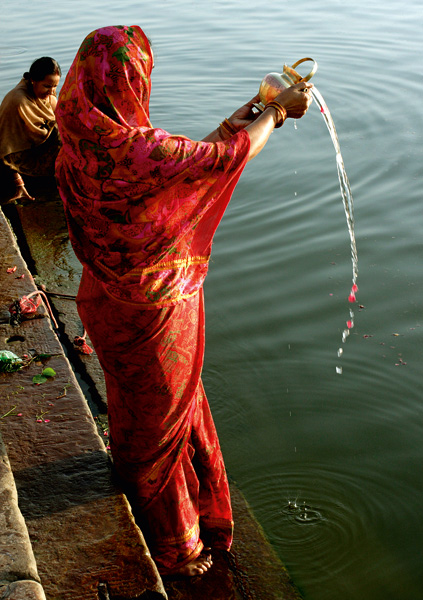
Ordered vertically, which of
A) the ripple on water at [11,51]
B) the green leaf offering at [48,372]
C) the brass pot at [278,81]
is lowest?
the green leaf offering at [48,372]

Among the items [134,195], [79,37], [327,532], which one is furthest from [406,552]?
[79,37]

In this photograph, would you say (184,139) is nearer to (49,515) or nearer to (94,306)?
(94,306)

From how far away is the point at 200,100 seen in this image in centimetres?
920

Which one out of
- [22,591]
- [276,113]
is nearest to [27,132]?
[276,113]

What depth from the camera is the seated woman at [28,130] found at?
6027 millimetres

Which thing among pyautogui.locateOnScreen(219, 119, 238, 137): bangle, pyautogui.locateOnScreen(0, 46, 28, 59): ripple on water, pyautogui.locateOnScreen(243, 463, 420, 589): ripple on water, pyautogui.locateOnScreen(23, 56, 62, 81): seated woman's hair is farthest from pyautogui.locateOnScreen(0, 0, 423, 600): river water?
pyautogui.locateOnScreen(0, 46, 28, 59): ripple on water

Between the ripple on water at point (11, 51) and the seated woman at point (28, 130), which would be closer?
the seated woman at point (28, 130)

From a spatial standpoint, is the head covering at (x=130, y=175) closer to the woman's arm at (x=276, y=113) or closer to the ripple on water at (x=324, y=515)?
the woman's arm at (x=276, y=113)

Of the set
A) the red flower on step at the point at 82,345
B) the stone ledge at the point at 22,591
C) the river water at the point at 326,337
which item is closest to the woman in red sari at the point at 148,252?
Result: the stone ledge at the point at 22,591

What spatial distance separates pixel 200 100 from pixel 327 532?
7.40m

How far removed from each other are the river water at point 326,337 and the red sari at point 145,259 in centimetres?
76

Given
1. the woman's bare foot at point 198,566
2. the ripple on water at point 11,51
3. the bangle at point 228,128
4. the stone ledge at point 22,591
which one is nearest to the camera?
the stone ledge at point 22,591

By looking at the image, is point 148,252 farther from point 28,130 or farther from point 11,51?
point 11,51

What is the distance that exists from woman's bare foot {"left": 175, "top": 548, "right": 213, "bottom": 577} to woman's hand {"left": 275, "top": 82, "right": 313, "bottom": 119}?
5.49 feet
